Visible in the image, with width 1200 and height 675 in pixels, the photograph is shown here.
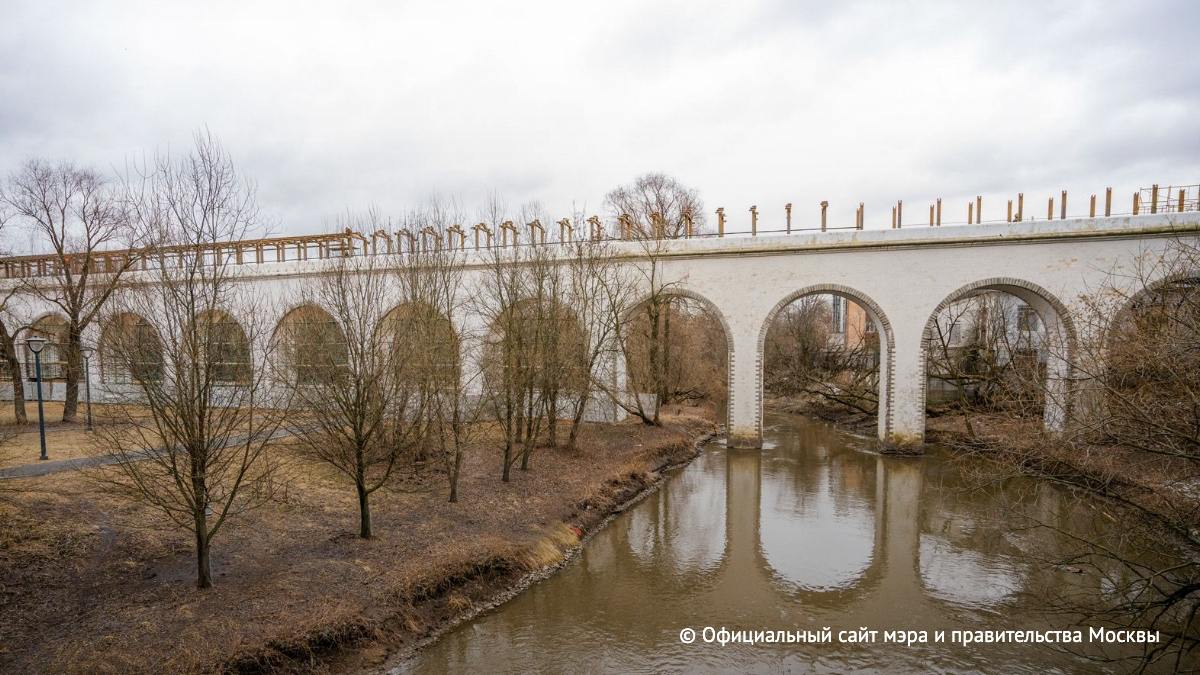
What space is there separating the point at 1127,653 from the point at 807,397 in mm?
19676

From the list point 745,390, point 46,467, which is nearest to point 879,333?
point 745,390

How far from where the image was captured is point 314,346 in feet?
28.3

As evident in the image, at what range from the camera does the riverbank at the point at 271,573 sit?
559 cm

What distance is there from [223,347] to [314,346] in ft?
7.67

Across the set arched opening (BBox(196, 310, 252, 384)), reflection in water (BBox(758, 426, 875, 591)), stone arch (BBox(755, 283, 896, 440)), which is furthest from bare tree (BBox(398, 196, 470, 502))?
stone arch (BBox(755, 283, 896, 440))

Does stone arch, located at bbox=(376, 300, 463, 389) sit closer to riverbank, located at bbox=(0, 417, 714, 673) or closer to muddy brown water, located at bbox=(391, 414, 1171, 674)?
riverbank, located at bbox=(0, 417, 714, 673)

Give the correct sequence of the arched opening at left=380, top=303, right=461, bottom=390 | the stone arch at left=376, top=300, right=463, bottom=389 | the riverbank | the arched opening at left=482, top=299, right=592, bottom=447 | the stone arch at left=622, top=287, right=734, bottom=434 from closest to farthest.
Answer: the riverbank → the arched opening at left=380, top=303, right=461, bottom=390 → the stone arch at left=376, top=300, right=463, bottom=389 → the arched opening at left=482, top=299, right=592, bottom=447 → the stone arch at left=622, top=287, right=734, bottom=434

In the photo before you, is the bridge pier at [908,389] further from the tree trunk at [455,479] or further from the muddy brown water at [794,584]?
the tree trunk at [455,479]

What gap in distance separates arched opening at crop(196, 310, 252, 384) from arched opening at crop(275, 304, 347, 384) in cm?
136

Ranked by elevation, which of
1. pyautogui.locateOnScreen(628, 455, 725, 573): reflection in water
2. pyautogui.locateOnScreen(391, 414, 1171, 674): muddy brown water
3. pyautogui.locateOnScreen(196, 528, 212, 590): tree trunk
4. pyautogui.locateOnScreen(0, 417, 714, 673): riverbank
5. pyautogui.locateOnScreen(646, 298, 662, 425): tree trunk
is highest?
pyautogui.locateOnScreen(646, 298, 662, 425): tree trunk

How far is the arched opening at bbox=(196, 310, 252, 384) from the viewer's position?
6.12 m

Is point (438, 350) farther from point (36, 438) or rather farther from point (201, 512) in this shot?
point (36, 438)

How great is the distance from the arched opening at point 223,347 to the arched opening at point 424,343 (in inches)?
88.8

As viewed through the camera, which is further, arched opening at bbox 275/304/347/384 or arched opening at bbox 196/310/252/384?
arched opening at bbox 275/304/347/384
